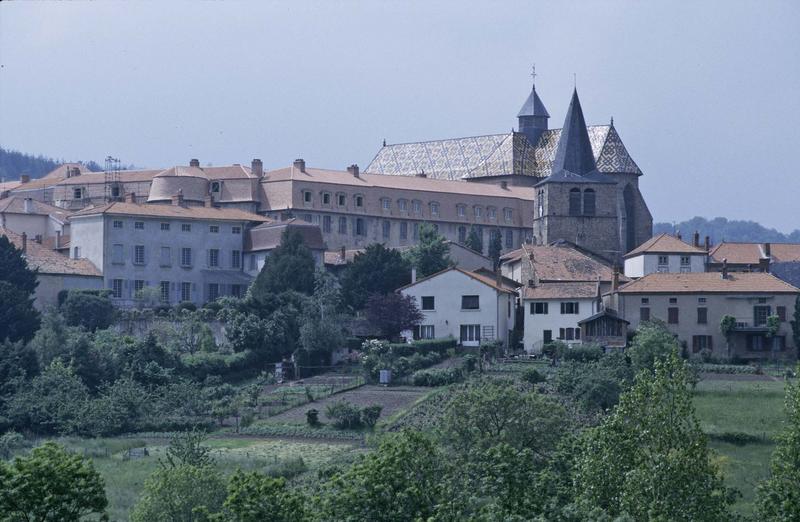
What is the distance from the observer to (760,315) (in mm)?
84312

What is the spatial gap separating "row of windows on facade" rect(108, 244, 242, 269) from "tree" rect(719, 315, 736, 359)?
28.0 meters

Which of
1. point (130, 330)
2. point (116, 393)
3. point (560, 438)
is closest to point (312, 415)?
point (116, 393)

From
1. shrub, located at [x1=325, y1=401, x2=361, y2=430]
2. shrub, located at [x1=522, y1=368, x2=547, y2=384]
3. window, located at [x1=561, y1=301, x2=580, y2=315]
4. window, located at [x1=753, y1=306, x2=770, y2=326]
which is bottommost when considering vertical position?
shrub, located at [x1=325, y1=401, x2=361, y2=430]

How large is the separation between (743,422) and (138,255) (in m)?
39.9

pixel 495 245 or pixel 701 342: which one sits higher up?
pixel 495 245

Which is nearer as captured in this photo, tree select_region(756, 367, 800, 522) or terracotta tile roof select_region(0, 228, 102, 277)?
tree select_region(756, 367, 800, 522)

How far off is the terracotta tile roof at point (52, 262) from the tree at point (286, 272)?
28.3ft

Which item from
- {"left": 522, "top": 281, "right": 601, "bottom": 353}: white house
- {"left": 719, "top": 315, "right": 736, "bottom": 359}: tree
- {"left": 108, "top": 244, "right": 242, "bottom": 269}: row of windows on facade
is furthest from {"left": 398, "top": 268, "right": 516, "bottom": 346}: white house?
{"left": 108, "top": 244, "right": 242, "bottom": 269}: row of windows on facade

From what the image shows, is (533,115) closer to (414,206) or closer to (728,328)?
(414,206)

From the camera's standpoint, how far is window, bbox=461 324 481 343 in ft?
281

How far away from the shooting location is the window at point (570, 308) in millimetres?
85375

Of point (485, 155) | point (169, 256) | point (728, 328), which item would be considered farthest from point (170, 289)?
point (485, 155)

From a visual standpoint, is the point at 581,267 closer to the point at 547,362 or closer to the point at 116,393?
the point at 547,362

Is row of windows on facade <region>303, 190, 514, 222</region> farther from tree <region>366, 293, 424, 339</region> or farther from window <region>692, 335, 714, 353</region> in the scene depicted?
window <region>692, 335, 714, 353</region>
